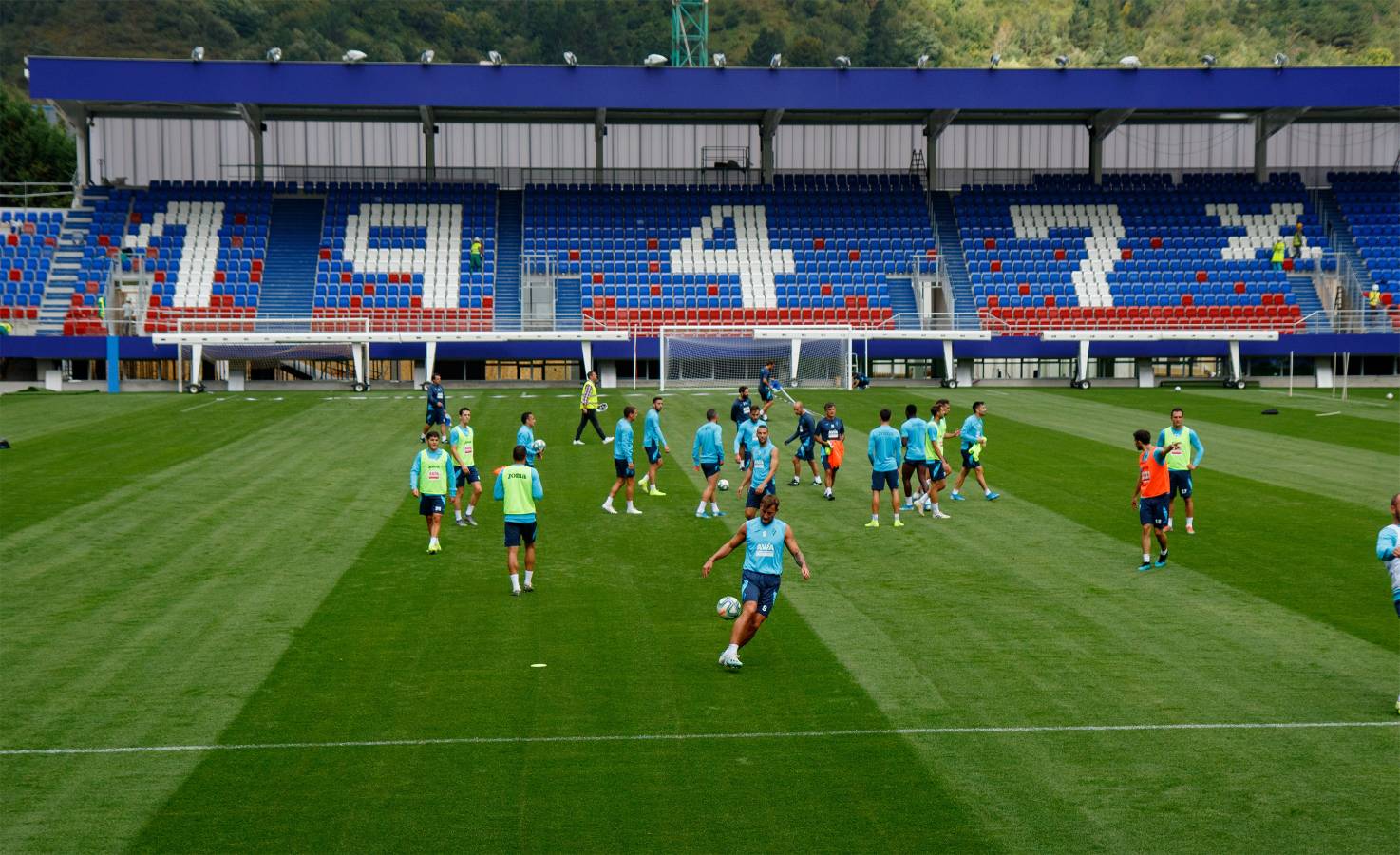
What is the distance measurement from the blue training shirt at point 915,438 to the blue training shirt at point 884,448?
0.47m

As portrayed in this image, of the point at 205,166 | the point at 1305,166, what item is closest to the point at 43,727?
the point at 205,166

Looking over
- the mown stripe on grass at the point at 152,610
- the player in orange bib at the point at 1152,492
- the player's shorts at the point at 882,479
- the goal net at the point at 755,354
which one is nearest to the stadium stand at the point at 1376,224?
the goal net at the point at 755,354

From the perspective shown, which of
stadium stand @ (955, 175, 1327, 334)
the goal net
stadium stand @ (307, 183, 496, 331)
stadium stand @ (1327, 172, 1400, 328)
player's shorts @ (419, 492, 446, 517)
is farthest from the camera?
stadium stand @ (1327, 172, 1400, 328)

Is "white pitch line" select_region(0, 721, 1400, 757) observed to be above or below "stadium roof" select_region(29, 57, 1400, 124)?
below

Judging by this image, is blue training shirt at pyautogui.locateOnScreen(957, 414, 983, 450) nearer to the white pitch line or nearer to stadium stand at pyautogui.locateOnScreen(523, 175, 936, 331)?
the white pitch line

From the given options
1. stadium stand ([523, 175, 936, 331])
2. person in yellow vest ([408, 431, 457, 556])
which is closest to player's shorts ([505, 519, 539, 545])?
person in yellow vest ([408, 431, 457, 556])

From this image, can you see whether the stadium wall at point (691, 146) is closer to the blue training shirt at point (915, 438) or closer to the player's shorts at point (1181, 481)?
the blue training shirt at point (915, 438)

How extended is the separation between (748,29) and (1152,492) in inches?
4026

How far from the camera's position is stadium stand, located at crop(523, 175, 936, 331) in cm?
5500

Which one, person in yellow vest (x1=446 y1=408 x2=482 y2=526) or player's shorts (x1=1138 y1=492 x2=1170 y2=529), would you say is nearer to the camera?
player's shorts (x1=1138 y1=492 x2=1170 y2=529)

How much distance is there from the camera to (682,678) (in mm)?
13656

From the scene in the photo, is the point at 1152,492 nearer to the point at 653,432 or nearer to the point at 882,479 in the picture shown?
the point at 882,479

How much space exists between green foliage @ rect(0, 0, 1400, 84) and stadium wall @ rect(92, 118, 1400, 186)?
4169 centimetres

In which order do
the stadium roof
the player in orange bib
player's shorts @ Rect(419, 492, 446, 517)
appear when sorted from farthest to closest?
the stadium roof < player's shorts @ Rect(419, 492, 446, 517) < the player in orange bib
